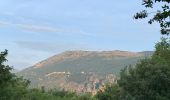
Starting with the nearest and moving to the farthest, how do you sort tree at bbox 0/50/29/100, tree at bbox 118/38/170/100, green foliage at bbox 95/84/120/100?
tree at bbox 0/50/29/100 < tree at bbox 118/38/170/100 < green foliage at bbox 95/84/120/100

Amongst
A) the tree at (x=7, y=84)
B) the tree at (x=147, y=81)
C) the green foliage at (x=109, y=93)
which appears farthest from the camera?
the green foliage at (x=109, y=93)

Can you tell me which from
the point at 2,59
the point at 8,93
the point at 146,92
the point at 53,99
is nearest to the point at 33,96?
the point at 53,99

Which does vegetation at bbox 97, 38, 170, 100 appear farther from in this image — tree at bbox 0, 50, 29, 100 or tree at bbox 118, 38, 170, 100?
tree at bbox 0, 50, 29, 100

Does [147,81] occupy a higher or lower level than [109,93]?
higher

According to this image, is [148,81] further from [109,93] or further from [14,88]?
[109,93]

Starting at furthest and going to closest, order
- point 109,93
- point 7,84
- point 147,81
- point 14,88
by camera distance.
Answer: point 109,93 → point 147,81 → point 14,88 → point 7,84

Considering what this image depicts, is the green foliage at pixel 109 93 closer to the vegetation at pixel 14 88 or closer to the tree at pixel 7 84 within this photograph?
the vegetation at pixel 14 88

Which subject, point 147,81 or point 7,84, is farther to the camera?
point 147,81

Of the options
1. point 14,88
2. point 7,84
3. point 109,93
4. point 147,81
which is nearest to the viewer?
point 7,84

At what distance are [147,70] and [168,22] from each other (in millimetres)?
58355

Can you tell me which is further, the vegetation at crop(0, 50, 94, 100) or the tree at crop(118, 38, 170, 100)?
the tree at crop(118, 38, 170, 100)

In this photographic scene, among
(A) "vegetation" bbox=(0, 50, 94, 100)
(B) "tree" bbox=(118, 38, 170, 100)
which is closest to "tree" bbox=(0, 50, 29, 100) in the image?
(A) "vegetation" bbox=(0, 50, 94, 100)

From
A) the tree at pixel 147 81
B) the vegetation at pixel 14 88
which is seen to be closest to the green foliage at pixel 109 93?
the vegetation at pixel 14 88

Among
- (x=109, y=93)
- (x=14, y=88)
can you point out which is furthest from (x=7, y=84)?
(x=109, y=93)
